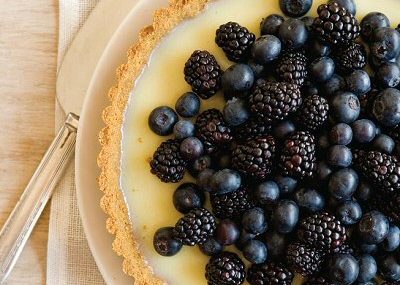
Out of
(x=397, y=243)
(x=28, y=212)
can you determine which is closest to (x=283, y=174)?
(x=397, y=243)

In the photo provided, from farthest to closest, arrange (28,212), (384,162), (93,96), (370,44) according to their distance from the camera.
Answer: (28,212) → (93,96) → (370,44) → (384,162)

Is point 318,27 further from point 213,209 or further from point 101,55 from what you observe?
point 101,55

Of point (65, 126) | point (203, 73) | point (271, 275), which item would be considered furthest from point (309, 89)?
point (65, 126)

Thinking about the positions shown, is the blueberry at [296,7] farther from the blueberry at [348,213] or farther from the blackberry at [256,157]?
the blueberry at [348,213]

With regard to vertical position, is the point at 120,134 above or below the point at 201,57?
below

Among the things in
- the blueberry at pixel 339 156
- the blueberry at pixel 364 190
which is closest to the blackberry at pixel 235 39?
the blueberry at pixel 339 156
